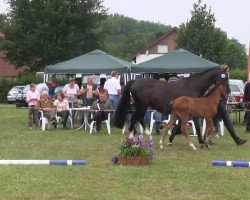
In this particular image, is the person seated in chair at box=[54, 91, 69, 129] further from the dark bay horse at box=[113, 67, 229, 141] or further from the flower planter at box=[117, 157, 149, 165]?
the flower planter at box=[117, 157, 149, 165]

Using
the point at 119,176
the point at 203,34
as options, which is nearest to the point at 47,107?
the point at 119,176

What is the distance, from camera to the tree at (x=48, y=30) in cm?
4394

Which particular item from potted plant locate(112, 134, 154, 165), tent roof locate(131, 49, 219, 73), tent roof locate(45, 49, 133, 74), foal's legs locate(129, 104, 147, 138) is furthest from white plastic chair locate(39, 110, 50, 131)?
potted plant locate(112, 134, 154, 165)

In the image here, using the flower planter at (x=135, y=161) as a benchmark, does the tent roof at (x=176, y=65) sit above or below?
above

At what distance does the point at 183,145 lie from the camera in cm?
1274

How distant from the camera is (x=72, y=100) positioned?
18.0 metres

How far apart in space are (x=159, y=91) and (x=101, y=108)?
3.39 metres

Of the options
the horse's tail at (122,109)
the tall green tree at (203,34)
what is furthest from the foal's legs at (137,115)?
the tall green tree at (203,34)

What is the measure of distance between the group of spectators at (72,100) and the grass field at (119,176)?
3.73m

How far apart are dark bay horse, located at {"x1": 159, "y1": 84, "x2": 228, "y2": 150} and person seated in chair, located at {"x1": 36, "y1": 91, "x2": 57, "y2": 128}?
5.79 meters

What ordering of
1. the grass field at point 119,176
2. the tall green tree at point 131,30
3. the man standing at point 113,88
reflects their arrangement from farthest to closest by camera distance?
1. the tall green tree at point 131,30
2. the man standing at point 113,88
3. the grass field at point 119,176

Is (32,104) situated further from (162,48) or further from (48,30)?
(162,48)

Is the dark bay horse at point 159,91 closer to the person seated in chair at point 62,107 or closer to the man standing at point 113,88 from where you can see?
the man standing at point 113,88

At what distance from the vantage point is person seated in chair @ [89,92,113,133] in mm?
15852
